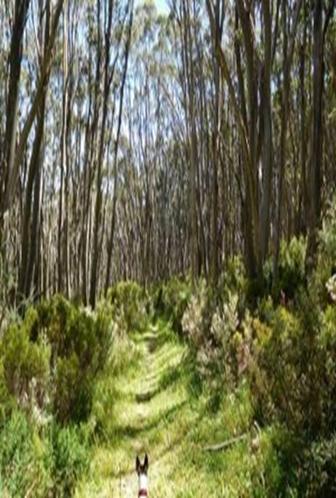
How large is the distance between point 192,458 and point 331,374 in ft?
4.46

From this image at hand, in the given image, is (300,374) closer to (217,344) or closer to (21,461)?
(21,461)

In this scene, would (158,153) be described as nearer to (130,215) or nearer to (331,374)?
(130,215)

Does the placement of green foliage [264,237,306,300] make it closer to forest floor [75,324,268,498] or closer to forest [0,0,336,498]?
forest [0,0,336,498]

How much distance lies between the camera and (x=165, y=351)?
33.0 feet

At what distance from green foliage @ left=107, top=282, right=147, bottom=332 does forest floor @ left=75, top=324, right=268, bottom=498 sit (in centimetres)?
462

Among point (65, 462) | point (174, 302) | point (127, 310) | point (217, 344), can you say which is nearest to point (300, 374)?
point (65, 462)

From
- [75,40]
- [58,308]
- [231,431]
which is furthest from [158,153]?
[231,431]

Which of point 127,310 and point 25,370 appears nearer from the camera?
point 25,370

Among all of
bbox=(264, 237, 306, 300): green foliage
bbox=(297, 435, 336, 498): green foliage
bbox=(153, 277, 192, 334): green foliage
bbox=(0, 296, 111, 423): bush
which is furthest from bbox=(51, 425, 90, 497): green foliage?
bbox=(153, 277, 192, 334): green foliage

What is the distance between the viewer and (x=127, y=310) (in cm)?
1438

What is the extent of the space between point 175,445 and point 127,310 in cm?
925

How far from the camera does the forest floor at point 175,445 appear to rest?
402 cm

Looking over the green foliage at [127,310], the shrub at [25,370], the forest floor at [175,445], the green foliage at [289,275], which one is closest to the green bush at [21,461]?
the forest floor at [175,445]

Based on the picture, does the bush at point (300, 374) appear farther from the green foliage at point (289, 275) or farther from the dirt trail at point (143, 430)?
the green foliage at point (289, 275)
